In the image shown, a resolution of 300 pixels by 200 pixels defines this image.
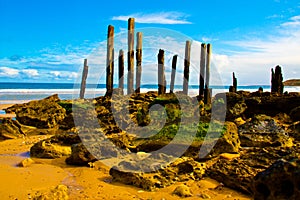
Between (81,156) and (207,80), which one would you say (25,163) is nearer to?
(81,156)

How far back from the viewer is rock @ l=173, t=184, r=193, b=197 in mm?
4531

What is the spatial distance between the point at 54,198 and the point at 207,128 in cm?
368

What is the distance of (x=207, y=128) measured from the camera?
676 centimetres

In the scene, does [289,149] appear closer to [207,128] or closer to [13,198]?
[207,128]

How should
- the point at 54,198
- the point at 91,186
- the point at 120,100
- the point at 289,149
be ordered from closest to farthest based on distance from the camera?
1. the point at 54,198
2. the point at 91,186
3. the point at 289,149
4. the point at 120,100

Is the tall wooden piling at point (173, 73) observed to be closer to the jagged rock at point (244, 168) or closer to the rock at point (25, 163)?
the rock at point (25, 163)

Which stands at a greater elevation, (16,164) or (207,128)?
(207,128)

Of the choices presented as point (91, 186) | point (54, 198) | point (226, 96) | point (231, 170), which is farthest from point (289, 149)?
point (226, 96)

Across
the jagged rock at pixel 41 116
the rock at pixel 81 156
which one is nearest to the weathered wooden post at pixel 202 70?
the jagged rock at pixel 41 116

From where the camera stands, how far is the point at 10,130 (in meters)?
9.45

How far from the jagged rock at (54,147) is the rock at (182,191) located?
321 cm

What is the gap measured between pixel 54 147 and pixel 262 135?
190 inches

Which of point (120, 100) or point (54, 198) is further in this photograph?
point (120, 100)

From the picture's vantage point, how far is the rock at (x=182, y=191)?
14.9 feet
